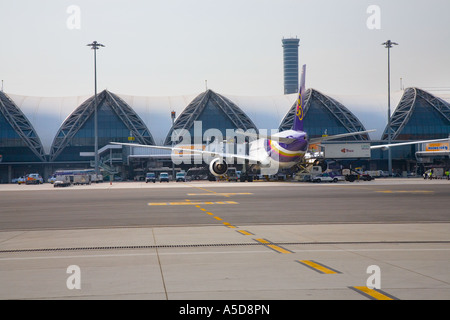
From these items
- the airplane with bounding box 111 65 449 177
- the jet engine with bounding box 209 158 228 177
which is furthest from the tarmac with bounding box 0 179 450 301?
the jet engine with bounding box 209 158 228 177

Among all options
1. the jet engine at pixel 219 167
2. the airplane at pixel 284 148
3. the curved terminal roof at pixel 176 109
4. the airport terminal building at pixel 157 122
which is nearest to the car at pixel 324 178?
the airplane at pixel 284 148

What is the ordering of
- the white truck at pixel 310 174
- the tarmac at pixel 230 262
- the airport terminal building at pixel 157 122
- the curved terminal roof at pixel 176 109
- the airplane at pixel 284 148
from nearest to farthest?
the tarmac at pixel 230 262 → the airplane at pixel 284 148 → the white truck at pixel 310 174 → the airport terminal building at pixel 157 122 → the curved terminal roof at pixel 176 109

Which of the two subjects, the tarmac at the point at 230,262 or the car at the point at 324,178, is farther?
the car at the point at 324,178

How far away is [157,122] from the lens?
12100 centimetres

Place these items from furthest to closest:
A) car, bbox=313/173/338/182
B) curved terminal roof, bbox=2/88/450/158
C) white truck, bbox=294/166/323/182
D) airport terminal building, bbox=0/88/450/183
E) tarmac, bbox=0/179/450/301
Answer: curved terminal roof, bbox=2/88/450/158, airport terminal building, bbox=0/88/450/183, white truck, bbox=294/166/323/182, car, bbox=313/173/338/182, tarmac, bbox=0/179/450/301

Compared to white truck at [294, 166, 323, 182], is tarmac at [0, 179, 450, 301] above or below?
below

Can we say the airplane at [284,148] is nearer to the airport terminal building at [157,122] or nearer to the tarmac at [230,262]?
the tarmac at [230,262]

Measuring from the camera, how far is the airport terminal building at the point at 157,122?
4668 inches

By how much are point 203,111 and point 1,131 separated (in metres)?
41.8

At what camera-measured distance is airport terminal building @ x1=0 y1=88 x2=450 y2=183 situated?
119 meters

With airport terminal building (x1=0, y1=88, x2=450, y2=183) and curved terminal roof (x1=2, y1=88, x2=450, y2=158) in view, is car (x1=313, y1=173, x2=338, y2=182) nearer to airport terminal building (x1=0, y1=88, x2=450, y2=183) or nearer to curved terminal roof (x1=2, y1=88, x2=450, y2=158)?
airport terminal building (x1=0, y1=88, x2=450, y2=183)

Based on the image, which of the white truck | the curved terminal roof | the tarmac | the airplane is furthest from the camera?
the curved terminal roof

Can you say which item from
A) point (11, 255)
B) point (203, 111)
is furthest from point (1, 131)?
point (11, 255)

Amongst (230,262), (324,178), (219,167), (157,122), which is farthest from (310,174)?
(230,262)
